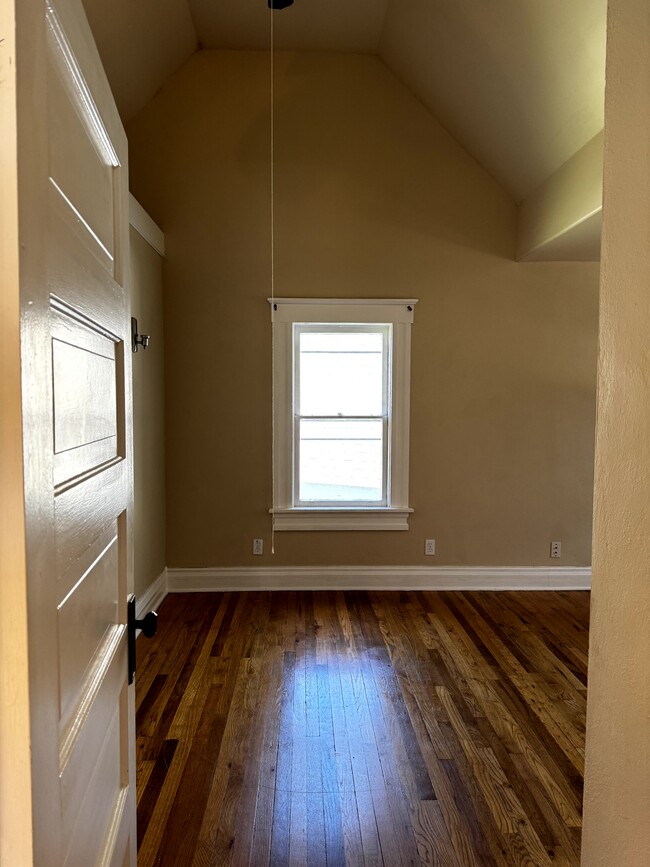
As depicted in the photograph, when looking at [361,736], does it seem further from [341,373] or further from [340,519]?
[341,373]

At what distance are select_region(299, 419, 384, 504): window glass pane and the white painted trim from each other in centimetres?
162

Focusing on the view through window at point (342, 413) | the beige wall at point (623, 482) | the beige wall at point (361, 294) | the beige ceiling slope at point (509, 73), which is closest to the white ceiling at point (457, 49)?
the beige ceiling slope at point (509, 73)

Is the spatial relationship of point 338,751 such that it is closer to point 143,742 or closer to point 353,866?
point 353,866

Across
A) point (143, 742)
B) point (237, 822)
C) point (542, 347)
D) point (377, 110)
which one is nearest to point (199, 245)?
point (377, 110)

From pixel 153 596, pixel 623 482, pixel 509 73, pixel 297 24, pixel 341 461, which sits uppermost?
pixel 297 24

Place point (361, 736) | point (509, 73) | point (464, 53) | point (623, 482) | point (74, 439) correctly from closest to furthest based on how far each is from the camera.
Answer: point (74, 439) → point (623, 482) → point (361, 736) → point (509, 73) → point (464, 53)

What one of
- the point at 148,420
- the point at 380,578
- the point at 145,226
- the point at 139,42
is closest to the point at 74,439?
the point at 148,420

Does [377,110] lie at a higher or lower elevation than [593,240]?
higher

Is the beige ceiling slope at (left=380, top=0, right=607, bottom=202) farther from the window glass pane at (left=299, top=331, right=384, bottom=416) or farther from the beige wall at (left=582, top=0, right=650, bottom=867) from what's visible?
the beige wall at (left=582, top=0, right=650, bottom=867)

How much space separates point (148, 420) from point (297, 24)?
2.75 metres

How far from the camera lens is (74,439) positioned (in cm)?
74

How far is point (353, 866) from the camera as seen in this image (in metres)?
1.68

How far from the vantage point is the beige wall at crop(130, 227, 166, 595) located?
11.1 ft

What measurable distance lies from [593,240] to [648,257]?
2.99 m
